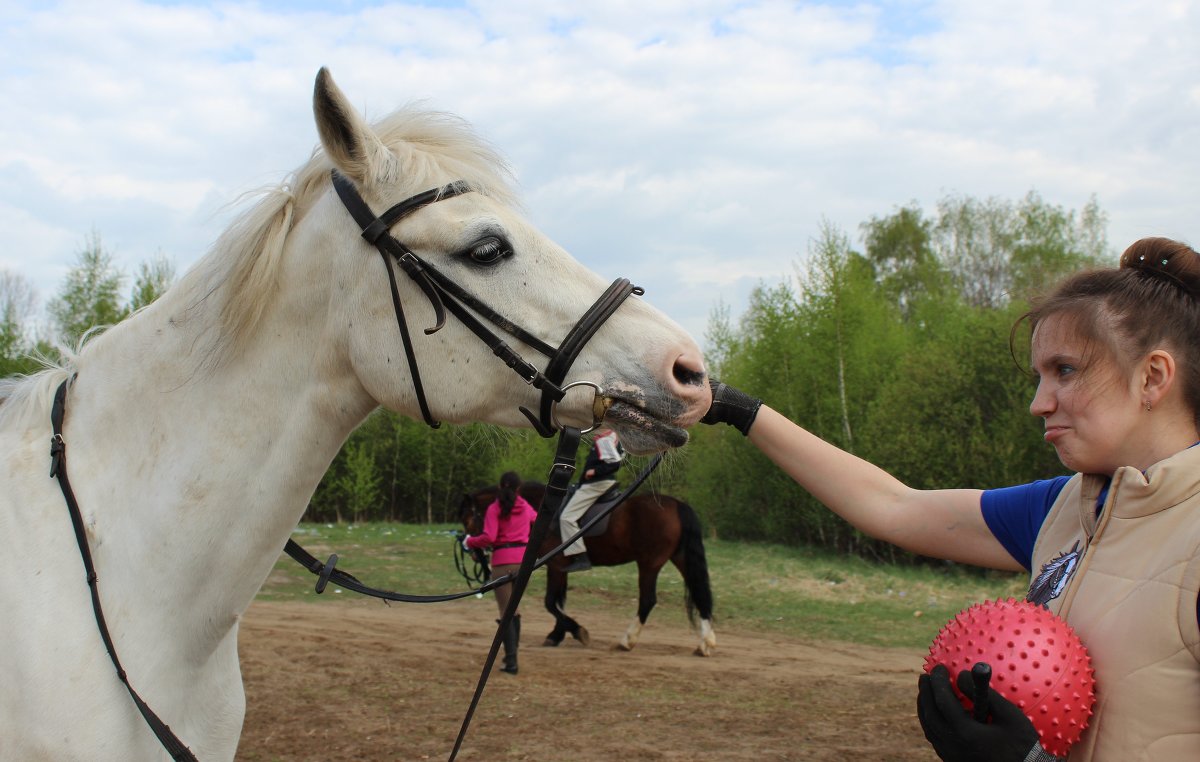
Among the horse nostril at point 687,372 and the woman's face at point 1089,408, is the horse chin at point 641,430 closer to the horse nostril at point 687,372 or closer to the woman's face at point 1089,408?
the horse nostril at point 687,372

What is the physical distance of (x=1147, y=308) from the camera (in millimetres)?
1521

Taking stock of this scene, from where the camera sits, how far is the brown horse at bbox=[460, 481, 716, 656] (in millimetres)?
9445

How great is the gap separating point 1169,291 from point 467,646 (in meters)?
8.51

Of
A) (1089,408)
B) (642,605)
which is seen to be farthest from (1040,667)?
(642,605)

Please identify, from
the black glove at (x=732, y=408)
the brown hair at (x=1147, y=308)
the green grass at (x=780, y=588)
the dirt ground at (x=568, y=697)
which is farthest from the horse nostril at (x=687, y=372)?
the green grass at (x=780, y=588)

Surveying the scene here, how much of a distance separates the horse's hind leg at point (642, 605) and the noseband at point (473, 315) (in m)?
7.74

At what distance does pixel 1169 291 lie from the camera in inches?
59.9

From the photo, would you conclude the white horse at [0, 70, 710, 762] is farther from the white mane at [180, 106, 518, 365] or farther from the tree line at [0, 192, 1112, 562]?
the tree line at [0, 192, 1112, 562]

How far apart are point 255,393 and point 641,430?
0.94m

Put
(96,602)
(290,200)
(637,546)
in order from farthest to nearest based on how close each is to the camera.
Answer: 1. (637,546)
2. (290,200)
3. (96,602)

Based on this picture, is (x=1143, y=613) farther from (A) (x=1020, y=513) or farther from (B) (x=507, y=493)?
(B) (x=507, y=493)

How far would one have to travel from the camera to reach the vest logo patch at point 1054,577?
5.16ft

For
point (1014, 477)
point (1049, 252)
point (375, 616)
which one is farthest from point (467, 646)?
point (1049, 252)

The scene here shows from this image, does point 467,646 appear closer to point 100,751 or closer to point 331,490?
point 100,751
